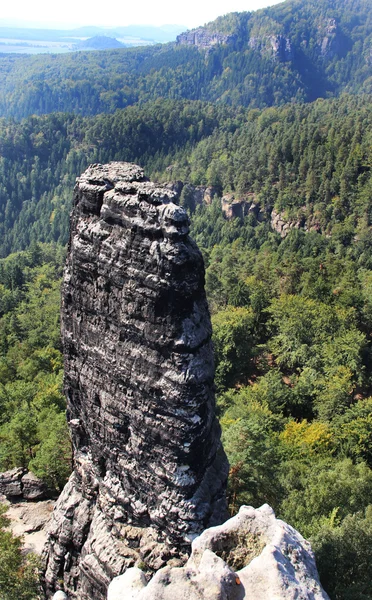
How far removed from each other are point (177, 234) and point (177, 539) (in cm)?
1107

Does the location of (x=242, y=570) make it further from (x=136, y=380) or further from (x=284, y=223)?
(x=284, y=223)

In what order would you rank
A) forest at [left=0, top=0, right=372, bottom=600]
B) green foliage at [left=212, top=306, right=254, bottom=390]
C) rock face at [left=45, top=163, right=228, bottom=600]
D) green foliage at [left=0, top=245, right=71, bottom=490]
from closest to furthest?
1. rock face at [left=45, top=163, right=228, bottom=600]
2. forest at [left=0, top=0, right=372, bottom=600]
3. green foliage at [left=0, top=245, right=71, bottom=490]
4. green foliage at [left=212, top=306, right=254, bottom=390]

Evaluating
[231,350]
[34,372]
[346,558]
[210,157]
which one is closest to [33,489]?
[346,558]

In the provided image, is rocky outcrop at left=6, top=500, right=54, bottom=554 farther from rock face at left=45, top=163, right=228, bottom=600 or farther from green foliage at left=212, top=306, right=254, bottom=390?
green foliage at left=212, top=306, right=254, bottom=390

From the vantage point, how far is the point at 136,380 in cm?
1723

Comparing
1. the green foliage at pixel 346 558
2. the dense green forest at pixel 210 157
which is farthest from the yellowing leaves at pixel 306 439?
the dense green forest at pixel 210 157

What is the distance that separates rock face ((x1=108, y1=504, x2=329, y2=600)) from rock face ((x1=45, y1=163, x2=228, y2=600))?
203cm

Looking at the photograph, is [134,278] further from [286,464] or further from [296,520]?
[286,464]

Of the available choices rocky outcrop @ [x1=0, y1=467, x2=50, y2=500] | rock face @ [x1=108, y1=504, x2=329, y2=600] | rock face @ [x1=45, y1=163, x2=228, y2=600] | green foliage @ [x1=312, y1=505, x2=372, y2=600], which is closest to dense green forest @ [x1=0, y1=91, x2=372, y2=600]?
green foliage @ [x1=312, y1=505, x2=372, y2=600]

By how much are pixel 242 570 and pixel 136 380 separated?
689 cm

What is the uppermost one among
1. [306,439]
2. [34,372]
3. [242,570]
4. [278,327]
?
[242,570]

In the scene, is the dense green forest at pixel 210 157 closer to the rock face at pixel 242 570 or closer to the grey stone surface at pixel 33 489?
the grey stone surface at pixel 33 489

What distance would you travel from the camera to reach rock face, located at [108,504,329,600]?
13.3 metres

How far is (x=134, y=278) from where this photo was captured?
16328mm
